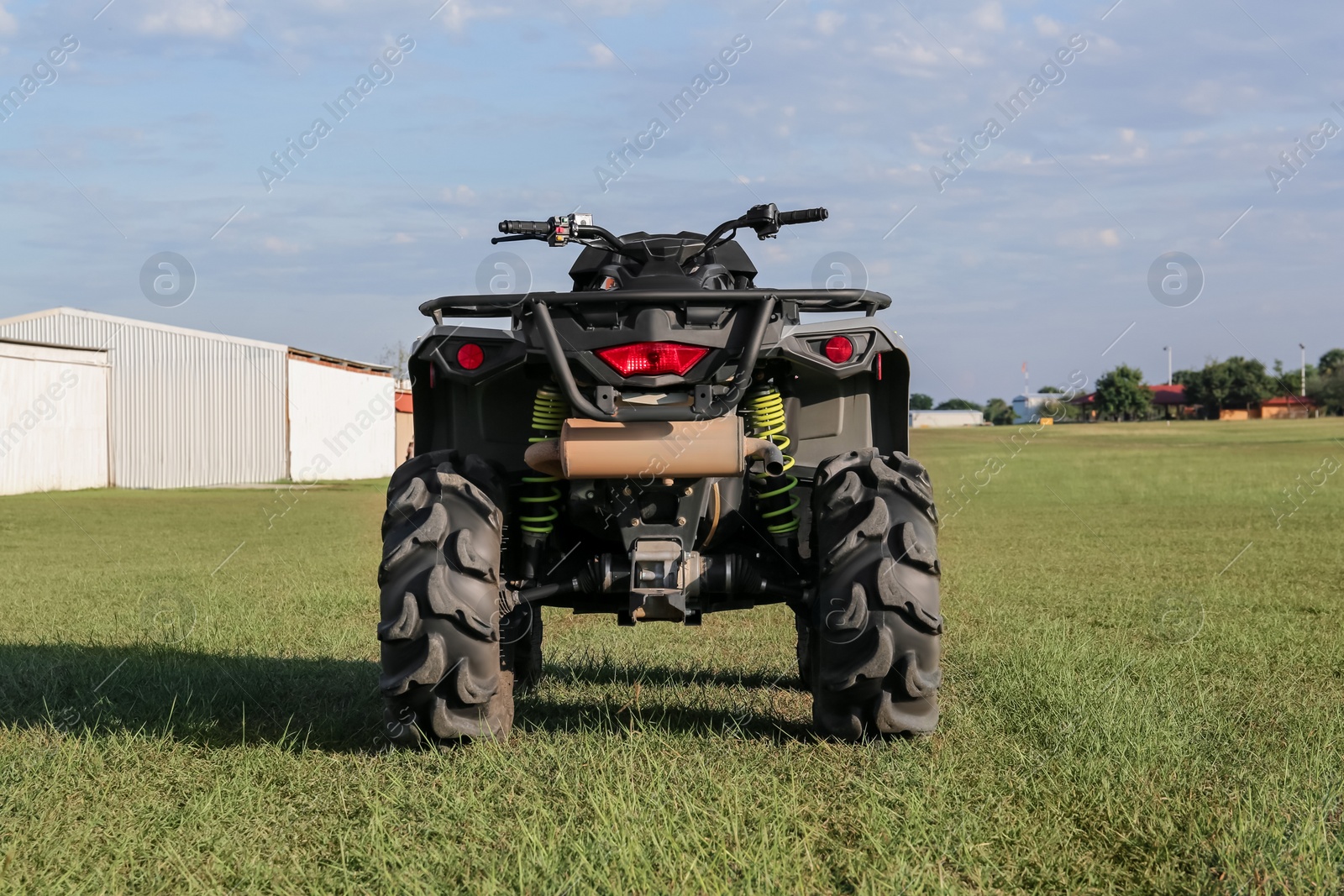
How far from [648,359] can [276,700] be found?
9.25ft

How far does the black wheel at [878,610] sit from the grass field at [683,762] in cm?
18

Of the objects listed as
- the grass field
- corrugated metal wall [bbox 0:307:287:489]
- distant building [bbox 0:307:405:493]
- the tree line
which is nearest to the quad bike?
the grass field

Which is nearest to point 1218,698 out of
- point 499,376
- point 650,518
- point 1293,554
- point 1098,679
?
point 1098,679

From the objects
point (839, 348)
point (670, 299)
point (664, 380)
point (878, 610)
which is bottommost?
point (878, 610)

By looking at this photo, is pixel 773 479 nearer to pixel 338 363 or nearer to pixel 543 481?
pixel 543 481

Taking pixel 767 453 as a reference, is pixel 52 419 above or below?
below

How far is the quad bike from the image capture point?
4.80 meters

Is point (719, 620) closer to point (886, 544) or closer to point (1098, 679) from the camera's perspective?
point (1098, 679)

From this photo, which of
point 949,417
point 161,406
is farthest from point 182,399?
point 949,417

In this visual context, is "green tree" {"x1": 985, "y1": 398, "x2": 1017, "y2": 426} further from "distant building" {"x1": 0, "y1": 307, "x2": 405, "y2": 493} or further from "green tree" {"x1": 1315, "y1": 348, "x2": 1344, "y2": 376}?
"distant building" {"x1": 0, "y1": 307, "x2": 405, "y2": 493}

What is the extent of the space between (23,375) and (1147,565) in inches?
1236

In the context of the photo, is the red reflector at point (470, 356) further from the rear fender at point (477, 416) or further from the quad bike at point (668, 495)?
the rear fender at point (477, 416)

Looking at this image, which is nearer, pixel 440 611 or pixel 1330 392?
pixel 440 611

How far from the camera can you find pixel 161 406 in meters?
41.2
